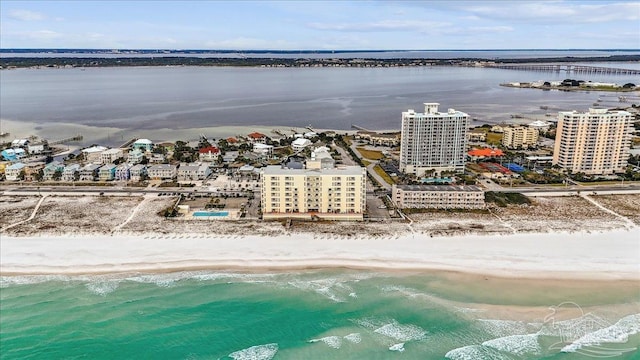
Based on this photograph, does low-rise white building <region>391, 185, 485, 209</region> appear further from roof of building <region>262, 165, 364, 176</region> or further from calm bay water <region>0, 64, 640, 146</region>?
calm bay water <region>0, 64, 640, 146</region>

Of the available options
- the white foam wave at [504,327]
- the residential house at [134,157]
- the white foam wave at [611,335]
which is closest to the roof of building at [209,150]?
the residential house at [134,157]

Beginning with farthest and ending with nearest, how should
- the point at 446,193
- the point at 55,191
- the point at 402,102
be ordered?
the point at 402,102, the point at 55,191, the point at 446,193

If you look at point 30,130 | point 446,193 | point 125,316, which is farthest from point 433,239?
point 30,130

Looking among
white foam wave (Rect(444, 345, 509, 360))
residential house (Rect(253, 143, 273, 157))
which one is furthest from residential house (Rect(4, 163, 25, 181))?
white foam wave (Rect(444, 345, 509, 360))

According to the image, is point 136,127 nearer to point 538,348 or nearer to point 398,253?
point 398,253

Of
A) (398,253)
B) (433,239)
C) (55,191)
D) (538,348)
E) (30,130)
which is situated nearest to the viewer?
(538,348)

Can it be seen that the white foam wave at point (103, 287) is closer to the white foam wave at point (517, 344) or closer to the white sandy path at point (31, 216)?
the white sandy path at point (31, 216)
